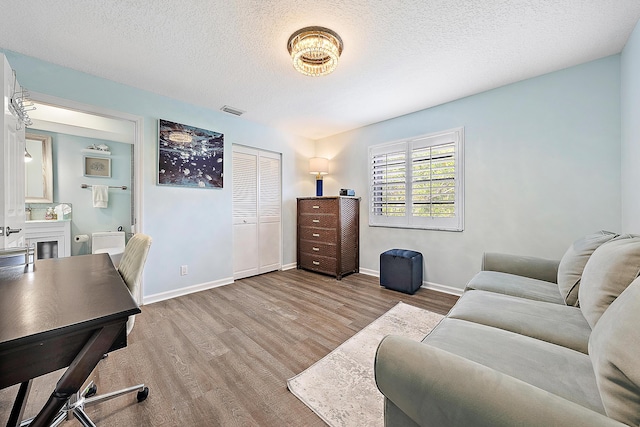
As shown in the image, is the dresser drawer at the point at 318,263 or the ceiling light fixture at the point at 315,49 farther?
the dresser drawer at the point at 318,263

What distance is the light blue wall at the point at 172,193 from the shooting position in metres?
2.34

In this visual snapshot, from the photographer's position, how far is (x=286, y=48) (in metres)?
2.03

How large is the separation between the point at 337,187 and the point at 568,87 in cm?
301

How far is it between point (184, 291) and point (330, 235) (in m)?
2.13

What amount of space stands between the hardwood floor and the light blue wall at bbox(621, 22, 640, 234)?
5.51 feet

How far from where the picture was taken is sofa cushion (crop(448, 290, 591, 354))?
3.78 ft

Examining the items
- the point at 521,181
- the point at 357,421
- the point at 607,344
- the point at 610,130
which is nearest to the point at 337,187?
the point at 521,181

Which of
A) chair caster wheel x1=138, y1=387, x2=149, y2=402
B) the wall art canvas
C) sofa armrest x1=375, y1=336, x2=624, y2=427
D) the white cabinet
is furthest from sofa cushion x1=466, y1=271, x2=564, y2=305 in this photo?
the white cabinet

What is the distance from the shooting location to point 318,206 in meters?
3.98

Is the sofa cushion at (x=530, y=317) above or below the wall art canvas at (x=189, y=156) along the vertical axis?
below

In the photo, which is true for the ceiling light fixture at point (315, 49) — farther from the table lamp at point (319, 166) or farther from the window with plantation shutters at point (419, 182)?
the table lamp at point (319, 166)

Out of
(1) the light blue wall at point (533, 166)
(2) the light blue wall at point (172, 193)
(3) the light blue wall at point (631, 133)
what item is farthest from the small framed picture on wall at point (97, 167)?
(3) the light blue wall at point (631, 133)

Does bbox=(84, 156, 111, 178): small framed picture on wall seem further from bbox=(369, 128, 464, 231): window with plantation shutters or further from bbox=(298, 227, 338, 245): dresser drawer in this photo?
bbox=(369, 128, 464, 231): window with plantation shutters

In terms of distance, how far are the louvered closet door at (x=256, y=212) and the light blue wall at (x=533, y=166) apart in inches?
86.6
